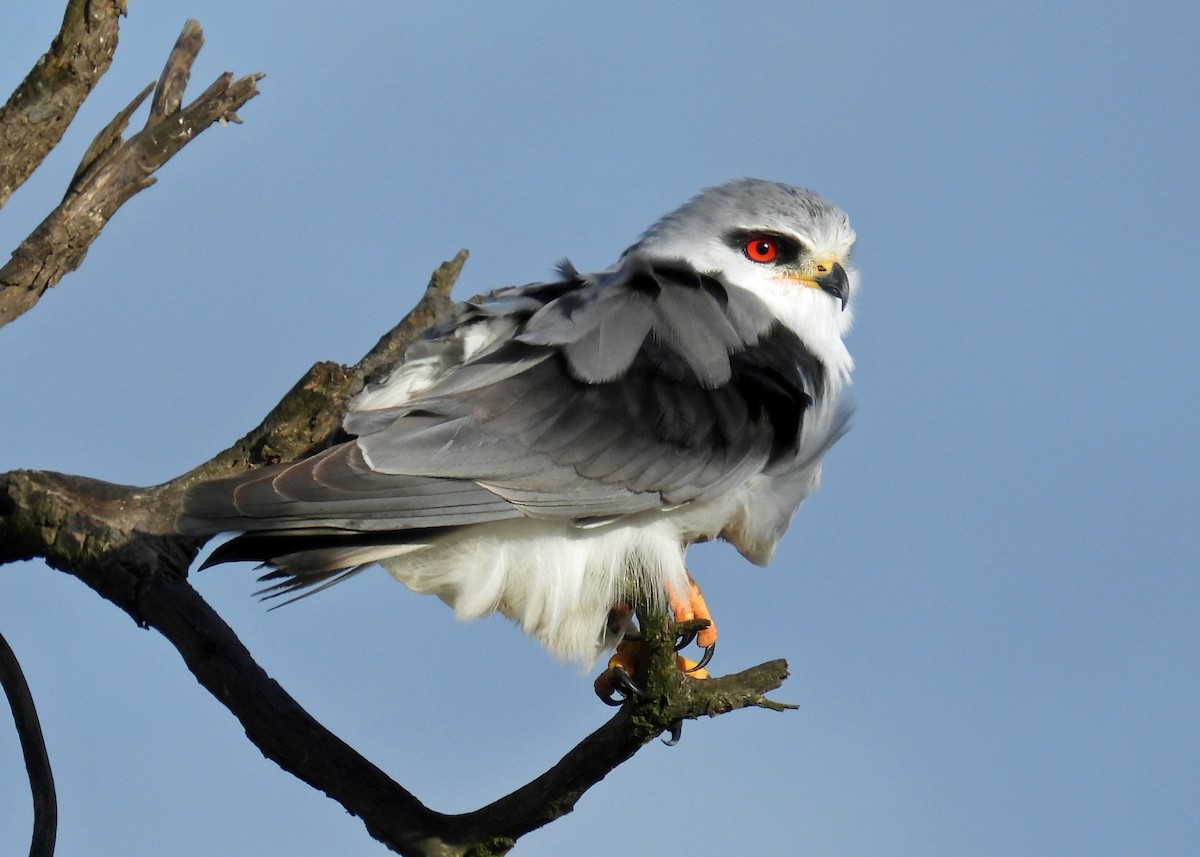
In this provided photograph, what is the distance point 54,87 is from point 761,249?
2672 mm

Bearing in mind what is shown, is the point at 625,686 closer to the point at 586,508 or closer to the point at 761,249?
the point at 586,508

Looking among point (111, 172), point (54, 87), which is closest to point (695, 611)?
point (111, 172)

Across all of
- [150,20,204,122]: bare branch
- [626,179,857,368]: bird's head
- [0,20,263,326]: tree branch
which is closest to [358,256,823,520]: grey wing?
[626,179,857,368]: bird's head

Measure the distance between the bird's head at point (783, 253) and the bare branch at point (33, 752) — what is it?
2.69 metres

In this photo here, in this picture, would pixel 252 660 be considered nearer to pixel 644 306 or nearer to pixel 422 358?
pixel 422 358

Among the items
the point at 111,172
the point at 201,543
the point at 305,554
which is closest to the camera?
the point at 305,554

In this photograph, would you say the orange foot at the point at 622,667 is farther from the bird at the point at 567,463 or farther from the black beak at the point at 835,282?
the black beak at the point at 835,282

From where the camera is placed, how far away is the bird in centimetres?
383

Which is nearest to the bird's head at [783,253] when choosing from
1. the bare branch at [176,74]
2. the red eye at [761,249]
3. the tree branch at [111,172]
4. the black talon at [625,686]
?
the red eye at [761,249]

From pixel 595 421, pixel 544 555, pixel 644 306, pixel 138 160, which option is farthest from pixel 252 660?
pixel 138 160

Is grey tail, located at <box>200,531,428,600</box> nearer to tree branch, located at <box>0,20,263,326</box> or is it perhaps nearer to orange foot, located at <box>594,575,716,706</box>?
orange foot, located at <box>594,575,716,706</box>

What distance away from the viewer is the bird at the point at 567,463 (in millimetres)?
3830

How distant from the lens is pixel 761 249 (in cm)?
517

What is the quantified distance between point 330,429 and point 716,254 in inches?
63.4
